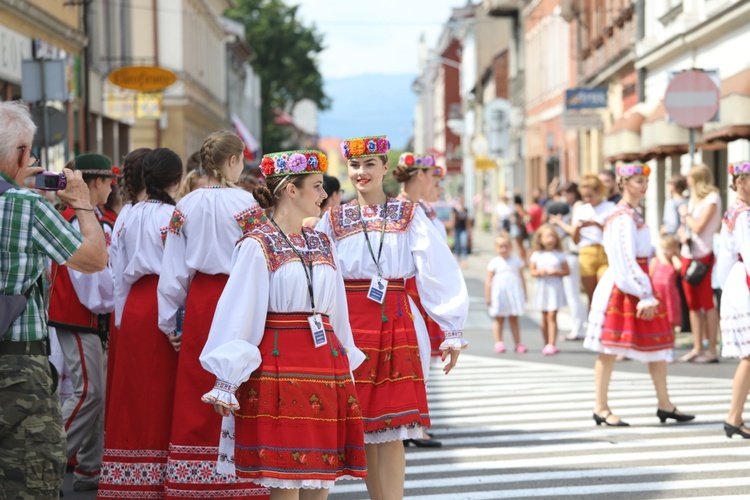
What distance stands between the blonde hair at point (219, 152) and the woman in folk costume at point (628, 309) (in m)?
3.69

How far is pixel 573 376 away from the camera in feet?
44.8

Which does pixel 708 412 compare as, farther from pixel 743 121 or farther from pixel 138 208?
pixel 743 121

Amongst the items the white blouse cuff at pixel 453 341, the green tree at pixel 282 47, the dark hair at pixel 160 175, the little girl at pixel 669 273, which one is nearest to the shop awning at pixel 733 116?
the little girl at pixel 669 273

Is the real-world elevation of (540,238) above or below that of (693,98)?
below

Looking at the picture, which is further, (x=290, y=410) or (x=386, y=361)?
(x=386, y=361)

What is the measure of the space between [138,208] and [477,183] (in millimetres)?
79877

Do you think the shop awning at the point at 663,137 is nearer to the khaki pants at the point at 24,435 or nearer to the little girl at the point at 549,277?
the little girl at the point at 549,277

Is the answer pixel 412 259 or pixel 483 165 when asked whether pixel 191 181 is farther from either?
pixel 483 165

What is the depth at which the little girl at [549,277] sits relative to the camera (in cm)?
Result: 1588

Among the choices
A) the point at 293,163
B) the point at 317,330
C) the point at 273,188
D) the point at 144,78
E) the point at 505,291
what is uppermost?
the point at 144,78

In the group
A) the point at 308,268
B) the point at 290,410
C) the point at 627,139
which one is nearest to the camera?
the point at 290,410

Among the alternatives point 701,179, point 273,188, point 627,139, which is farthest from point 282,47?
point 273,188

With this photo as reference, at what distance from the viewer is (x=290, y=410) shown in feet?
18.9

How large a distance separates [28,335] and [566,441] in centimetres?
541
